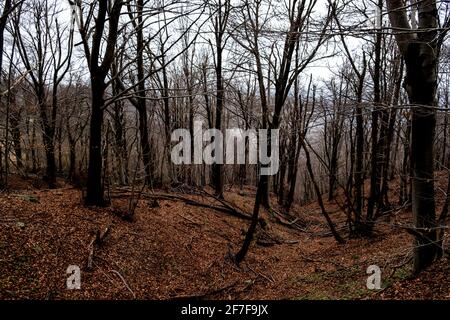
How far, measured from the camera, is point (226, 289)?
7395mm

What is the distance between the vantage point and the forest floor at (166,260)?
18.4 ft

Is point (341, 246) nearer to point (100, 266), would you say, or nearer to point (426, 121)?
point (426, 121)

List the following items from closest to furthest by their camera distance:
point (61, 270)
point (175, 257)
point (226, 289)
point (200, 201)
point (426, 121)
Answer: point (426, 121) → point (61, 270) → point (226, 289) → point (175, 257) → point (200, 201)

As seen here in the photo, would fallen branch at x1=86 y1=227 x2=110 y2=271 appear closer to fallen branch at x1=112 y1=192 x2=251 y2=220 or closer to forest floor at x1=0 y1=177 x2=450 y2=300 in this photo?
forest floor at x1=0 y1=177 x2=450 y2=300

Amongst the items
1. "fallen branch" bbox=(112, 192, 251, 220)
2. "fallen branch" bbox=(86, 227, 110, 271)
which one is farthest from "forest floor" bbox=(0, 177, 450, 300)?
"fallen branch" bbox=(112, 192, 251, 220)
